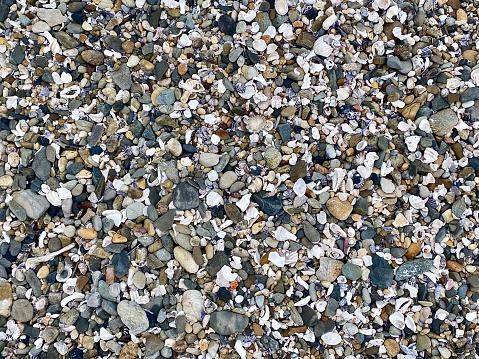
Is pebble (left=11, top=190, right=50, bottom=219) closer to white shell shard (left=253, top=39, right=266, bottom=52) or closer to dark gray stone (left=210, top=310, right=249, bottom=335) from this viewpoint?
dark gray stone (left=210, top=310, right=249, bottom=335)

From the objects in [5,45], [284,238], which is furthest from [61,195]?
[284,238]

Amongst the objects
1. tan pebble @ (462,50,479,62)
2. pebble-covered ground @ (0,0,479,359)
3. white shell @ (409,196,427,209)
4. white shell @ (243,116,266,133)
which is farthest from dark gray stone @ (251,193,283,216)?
tan pebble @ (462,50,479,62)

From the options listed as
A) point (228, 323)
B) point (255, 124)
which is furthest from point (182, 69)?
point (228, 323)

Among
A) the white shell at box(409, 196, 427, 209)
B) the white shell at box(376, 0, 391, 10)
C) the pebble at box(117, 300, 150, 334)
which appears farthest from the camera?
the white shell at box(376, 0, 391, 10)

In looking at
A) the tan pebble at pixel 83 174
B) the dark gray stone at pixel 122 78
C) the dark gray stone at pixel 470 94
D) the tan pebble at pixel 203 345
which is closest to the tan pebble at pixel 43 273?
the tan pebble at pixel 83 174

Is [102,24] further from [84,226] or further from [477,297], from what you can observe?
[477,297]

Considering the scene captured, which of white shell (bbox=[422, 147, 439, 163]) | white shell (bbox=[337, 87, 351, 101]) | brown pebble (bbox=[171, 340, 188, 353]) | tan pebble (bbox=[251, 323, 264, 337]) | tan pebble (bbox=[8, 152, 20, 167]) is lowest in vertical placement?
brown pebble (bbox=[171, 340, 188, 353])

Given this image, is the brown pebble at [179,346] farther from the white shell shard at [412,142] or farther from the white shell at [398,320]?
the white shell shard at [412,142]

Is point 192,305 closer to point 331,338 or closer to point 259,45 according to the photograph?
point 331,338
